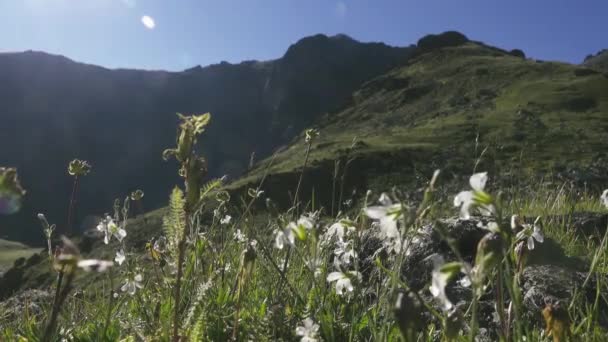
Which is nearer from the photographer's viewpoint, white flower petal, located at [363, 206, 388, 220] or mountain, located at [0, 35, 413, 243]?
white flower petal, located at [363, 206, 388, 220]

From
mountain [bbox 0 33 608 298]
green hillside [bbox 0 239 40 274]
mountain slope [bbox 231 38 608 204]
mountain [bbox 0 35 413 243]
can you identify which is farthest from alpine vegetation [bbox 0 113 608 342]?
mountain [bbox 0 35 413 243]

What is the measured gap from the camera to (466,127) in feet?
173

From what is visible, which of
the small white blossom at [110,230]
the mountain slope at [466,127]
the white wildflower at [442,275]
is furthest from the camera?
the mountain slope at [466,127]

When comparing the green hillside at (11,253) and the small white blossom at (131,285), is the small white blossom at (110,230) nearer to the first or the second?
the small white blossom at (131,285)

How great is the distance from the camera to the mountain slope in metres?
39.3

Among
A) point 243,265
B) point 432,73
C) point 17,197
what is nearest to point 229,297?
point 243,265

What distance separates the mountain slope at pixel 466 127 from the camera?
129 ft

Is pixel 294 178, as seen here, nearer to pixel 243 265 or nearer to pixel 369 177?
pixel 369 177

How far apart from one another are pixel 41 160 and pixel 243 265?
635 feet

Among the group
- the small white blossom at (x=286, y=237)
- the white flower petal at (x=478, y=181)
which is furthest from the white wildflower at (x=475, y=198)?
the small white blossom at (x=286, y=237)

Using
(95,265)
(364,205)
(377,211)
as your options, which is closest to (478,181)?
(377,211)

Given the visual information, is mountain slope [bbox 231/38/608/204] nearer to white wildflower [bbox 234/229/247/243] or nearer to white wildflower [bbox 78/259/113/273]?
white wildflower [bbox 234/229/247/243]

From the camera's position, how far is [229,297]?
3.02 m

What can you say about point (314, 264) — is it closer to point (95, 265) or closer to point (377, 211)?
point (377, 211)
